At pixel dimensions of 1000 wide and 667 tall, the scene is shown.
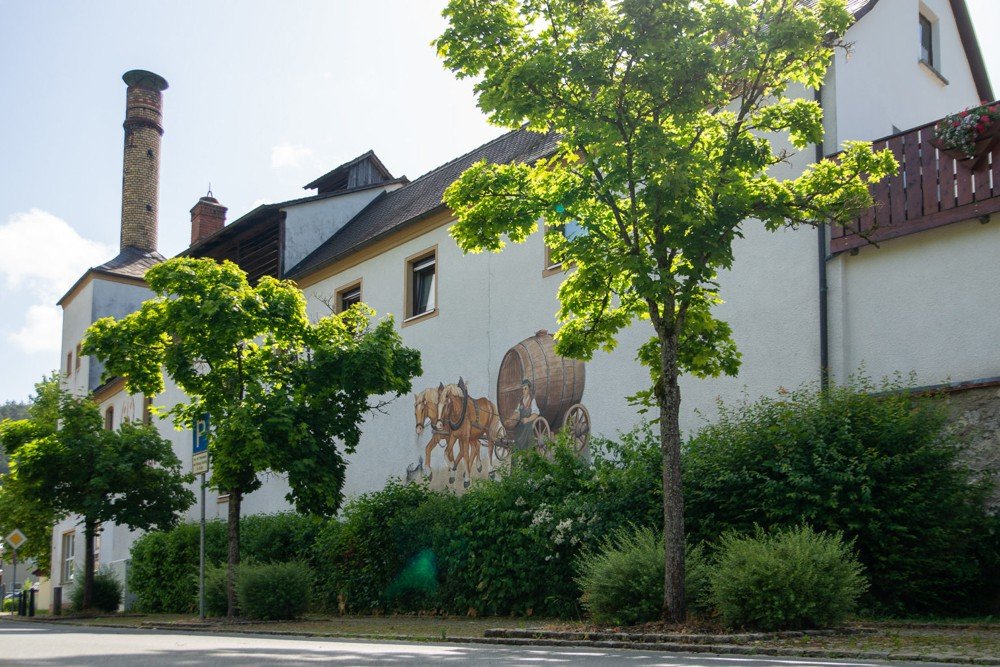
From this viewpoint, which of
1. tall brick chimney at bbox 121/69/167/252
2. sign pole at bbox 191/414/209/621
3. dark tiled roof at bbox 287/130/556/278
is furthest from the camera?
tall brick chimney at bbox 121/69/167/252

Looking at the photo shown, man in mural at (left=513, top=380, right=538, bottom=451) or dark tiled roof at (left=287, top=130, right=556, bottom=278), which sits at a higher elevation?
dark tiled roof at (left=287, top=130, right=556, bottom=278)

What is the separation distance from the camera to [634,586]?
36.5ft

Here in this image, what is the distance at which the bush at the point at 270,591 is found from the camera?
16.2 m

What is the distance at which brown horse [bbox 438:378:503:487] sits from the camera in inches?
848

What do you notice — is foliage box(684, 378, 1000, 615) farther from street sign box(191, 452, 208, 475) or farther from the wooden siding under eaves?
the wooden siding under eaves

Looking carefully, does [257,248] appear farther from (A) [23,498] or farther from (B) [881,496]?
(B) [881,496]

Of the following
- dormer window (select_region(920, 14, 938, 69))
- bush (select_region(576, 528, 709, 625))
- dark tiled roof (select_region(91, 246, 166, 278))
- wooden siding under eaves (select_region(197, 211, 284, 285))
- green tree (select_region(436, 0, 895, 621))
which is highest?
dark tiled roof (select_region(91, 246, 166, 278))

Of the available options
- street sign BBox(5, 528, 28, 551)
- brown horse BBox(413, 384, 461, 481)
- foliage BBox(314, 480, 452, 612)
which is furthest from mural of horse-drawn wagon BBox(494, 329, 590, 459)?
street sign BBox(5, 528, 28, 551)

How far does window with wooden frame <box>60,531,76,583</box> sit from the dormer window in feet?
121

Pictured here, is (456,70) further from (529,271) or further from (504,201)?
(529,271)

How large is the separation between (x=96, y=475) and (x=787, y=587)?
747 inches

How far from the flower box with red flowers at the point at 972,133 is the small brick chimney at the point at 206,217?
109 ft

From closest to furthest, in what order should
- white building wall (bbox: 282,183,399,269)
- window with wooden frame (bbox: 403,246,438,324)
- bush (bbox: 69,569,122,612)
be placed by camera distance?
window with wooden frame (bbox: 403,246,438,324) < bush (bbox: 69,569,122,612) < white building wall (bbox: 282,183,399,269)

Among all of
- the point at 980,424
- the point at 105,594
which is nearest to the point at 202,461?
the point at 980,424
